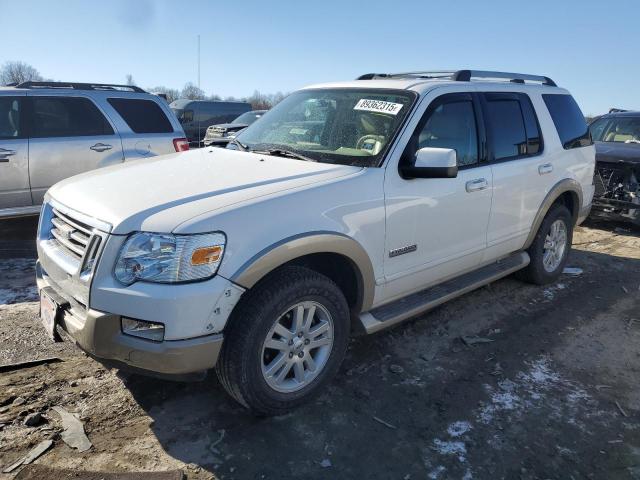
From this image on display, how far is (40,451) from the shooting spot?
272 centimetres

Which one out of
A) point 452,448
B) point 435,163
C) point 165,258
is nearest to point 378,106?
point 435,163

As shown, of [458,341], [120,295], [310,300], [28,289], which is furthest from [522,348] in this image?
[28,289]

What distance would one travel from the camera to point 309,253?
2938mm

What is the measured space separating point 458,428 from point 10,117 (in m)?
5.94

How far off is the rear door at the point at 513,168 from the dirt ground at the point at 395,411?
0.77m

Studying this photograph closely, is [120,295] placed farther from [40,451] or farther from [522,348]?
[522,348]

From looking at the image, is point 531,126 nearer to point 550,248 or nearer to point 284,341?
point 550,248

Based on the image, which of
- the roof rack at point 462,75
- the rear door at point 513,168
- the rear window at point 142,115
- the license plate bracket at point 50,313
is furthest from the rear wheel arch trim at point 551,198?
the rear window at point 142,115

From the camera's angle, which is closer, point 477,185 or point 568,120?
point 477,185

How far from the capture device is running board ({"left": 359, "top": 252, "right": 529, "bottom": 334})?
3473 millimetres

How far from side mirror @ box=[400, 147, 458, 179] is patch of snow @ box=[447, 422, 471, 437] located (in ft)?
4.93

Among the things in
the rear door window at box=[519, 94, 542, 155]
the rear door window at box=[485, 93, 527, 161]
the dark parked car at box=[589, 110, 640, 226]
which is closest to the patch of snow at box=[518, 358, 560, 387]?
the rear door window at box=[485, 93, 527, 161]

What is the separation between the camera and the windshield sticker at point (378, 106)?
365 centimetres

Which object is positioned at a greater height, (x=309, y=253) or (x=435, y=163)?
(x=435, y=163)
